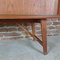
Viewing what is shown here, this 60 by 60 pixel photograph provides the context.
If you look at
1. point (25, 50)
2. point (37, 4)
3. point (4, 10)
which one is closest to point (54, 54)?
point (25, 50)

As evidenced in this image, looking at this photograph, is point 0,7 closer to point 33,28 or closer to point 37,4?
point 37,4

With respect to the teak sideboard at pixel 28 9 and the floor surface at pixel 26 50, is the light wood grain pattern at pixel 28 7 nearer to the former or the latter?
the teak sideboard at pixel 28 9

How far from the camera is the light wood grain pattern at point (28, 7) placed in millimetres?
1557

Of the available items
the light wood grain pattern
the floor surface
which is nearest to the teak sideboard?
the light wood grain pattern

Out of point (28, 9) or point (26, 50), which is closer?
point (28, 9)

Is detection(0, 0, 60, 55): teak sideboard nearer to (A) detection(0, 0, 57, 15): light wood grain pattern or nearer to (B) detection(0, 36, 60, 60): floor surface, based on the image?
(A) detection(0, 0, 57, 15): light wood grain pattern

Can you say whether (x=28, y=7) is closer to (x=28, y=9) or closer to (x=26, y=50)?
(x=28, y=9)

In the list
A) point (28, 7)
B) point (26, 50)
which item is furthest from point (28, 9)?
point (26, 50)

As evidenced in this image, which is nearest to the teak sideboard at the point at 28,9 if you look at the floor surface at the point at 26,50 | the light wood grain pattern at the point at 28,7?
the light wood grain pattern at the point at 28,7

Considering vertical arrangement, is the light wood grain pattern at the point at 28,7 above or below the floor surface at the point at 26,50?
above

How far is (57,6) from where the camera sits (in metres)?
1.63

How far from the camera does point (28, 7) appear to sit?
1586mm

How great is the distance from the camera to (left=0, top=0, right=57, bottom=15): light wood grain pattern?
1.56 meters

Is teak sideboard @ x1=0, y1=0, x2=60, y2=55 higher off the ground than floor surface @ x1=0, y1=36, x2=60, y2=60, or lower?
higher
